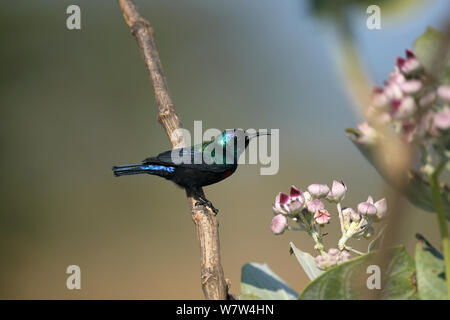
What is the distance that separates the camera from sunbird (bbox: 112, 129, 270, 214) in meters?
1.27

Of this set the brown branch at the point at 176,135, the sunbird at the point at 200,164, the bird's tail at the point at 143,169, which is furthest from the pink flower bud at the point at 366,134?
the bird's tail at the point at 143,169

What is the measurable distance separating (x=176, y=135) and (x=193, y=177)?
0.16 m

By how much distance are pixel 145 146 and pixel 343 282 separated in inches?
183

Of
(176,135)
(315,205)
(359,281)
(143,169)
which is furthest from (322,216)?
(143,169)

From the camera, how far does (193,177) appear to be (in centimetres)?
127

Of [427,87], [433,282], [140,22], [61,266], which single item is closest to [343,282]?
[433,282]

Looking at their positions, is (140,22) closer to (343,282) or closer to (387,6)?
(387,6)

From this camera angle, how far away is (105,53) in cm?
506

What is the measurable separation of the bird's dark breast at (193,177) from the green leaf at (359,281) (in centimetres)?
85

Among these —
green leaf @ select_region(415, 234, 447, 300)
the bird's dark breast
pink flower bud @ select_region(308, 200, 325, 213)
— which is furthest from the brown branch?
green leaf @ select_region(415, 234, 447, 300)

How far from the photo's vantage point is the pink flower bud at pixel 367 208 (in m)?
0.53

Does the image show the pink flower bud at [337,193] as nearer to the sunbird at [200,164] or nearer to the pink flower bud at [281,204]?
the pink flower bud at [281,204]

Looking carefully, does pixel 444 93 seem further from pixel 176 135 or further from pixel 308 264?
pixel 176 135

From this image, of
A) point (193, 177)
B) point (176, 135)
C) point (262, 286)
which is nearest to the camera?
point (262, 286)
